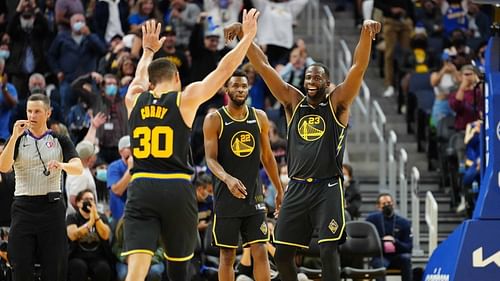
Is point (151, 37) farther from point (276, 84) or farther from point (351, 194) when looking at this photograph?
point (351, 194)

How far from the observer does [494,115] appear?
12.8m

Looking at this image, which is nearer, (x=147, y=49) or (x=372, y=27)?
(x=147, y=49)

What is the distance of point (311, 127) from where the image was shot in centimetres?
1273

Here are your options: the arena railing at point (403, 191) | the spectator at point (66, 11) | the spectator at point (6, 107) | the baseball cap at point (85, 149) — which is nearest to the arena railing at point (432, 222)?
the arena railing at point (403, 191)

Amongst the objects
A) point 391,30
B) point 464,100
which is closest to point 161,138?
point 464,100

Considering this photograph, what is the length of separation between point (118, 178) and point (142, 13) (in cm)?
633

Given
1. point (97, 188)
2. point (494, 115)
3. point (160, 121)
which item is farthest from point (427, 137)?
point (160, 121)

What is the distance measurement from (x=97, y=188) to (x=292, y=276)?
6.02m

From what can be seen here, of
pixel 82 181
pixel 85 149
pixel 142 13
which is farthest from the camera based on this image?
pixel 142 13

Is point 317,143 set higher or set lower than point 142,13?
lower

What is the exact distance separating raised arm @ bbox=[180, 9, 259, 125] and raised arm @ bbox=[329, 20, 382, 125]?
1.43 metres

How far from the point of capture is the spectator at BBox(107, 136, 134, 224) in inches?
675

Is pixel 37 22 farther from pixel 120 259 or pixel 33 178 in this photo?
pixel 33 178

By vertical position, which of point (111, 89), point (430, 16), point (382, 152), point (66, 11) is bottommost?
point (382, 152)
